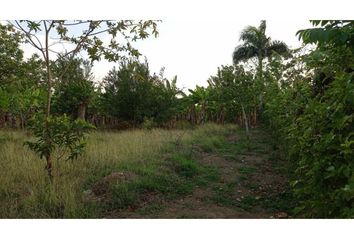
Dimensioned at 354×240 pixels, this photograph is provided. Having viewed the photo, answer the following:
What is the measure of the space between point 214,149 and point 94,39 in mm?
4753

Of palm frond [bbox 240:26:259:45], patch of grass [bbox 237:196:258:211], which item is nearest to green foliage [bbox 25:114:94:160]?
patch of grass [bbox 237:196:258:211]

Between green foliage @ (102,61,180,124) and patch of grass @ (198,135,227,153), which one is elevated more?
green foliage @ (102,61,180,124)

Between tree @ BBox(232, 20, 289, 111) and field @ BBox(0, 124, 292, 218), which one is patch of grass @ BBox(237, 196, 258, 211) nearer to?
field @ BBox(0, 124, 292, 218)

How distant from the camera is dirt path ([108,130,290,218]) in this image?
414 cm

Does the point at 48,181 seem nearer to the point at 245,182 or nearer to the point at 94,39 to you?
the point at 94,39

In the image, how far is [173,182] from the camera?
17.1 feet

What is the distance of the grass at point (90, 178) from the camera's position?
12.9ft

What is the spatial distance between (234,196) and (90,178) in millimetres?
2075

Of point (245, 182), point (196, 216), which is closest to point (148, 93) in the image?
point (245, 182)

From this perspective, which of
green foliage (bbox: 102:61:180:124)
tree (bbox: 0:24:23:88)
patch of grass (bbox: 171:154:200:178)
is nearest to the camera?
patch of grass (bbox: 171:154:200:178)

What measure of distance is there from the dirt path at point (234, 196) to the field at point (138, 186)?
0.03ft

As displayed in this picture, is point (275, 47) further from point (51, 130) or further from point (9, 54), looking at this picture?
point (51, 130)

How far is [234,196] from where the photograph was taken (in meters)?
4.95

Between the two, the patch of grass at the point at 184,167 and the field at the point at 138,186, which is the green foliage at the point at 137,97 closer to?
the field at the point at 138,186
